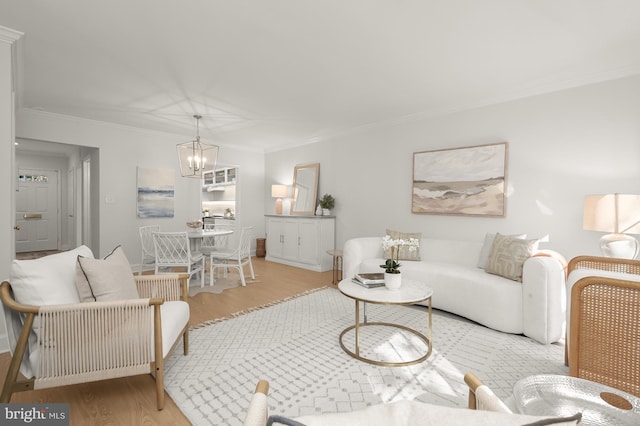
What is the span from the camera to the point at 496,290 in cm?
278

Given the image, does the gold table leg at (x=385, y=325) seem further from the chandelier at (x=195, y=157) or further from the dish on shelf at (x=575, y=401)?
the chandelier at (x=195, y=157)

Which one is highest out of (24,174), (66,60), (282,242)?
(66,60)

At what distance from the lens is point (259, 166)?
7055 millimetres

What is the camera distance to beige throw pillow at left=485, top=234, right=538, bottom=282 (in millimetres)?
2863

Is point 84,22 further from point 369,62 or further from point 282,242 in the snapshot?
point 282,242

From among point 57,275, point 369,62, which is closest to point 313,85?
point 369,62

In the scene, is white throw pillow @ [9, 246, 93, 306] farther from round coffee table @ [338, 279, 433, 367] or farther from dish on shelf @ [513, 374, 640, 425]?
dish on shelf @ [513, 374, 640, 425]

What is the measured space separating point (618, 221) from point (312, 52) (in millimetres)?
2979

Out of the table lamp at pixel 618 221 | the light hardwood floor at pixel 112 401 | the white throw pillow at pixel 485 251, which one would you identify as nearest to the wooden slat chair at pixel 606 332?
the table lamp at pixel 618 221

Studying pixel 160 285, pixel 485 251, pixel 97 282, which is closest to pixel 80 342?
pixel 97 282

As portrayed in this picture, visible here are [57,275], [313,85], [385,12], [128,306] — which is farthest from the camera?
[313,85]

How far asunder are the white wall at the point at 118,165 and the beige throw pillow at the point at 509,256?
509 cm

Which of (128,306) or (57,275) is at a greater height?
(57,275)

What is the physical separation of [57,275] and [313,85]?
2.88m
